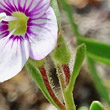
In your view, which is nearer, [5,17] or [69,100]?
[5,17]

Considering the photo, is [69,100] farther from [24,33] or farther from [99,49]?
[99,49]

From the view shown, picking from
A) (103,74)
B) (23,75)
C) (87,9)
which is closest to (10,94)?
(23,75)

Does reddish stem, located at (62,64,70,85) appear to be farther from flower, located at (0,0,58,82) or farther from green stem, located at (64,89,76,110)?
flower, located at (0,0,58,82)

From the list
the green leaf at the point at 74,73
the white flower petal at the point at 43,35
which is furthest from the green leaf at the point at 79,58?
the white flower petal at the point at 43,35

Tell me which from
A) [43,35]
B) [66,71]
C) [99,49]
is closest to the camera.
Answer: [43,35]

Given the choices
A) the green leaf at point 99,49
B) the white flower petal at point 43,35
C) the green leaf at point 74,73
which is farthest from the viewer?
the green leaf at point 99,49

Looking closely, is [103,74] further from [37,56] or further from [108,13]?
[37,56]

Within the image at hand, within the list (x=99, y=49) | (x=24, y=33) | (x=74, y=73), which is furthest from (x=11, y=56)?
(x=99, y=49)

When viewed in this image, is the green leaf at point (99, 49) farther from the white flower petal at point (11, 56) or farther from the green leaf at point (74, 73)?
the white flower petal at point (11, 56)
